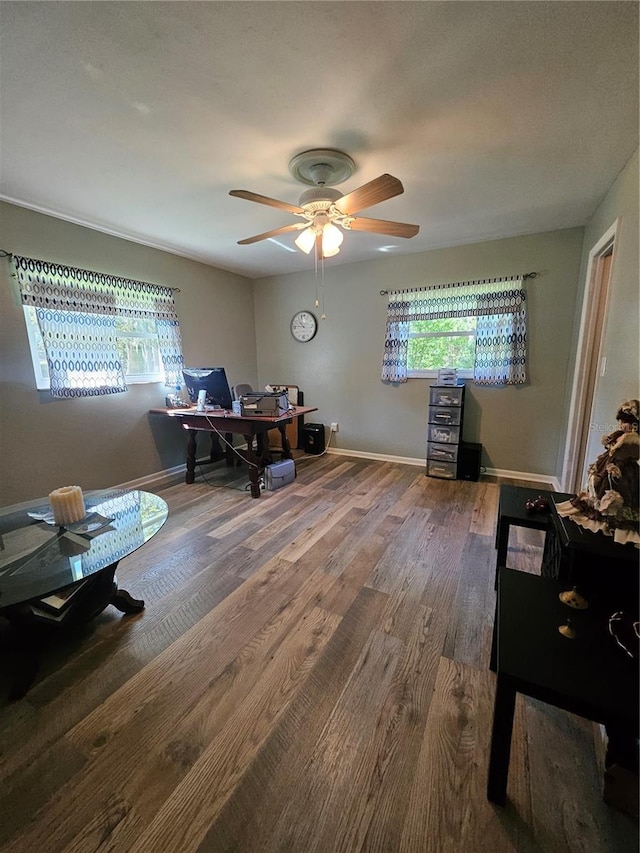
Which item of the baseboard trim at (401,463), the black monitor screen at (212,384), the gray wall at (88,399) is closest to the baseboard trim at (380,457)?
the baseboard trim at (401,463)

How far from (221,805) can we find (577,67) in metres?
2.91

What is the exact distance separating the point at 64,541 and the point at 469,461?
3.37m

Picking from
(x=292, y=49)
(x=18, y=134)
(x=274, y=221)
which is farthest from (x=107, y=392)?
(x=292, y=49)

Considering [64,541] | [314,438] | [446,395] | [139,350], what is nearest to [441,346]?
[446,395]

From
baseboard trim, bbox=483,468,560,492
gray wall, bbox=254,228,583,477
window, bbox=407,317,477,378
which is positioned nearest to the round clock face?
gray wall, bbox=254,228,583,477

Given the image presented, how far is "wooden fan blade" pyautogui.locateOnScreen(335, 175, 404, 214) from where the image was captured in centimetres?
164

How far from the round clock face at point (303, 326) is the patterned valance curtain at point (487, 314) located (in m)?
1.11

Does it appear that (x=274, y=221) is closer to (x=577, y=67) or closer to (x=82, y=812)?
(x=577, y=67)

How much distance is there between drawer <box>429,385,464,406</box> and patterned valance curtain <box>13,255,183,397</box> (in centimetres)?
299

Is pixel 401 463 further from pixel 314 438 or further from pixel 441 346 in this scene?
pixel 441 346

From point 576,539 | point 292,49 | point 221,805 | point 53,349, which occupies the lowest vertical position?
point 221,805

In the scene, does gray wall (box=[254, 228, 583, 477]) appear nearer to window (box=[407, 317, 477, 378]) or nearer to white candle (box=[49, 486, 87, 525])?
window (box=[407, 317, 477, 378])

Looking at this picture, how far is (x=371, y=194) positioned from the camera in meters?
1.77

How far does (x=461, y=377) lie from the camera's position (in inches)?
143
